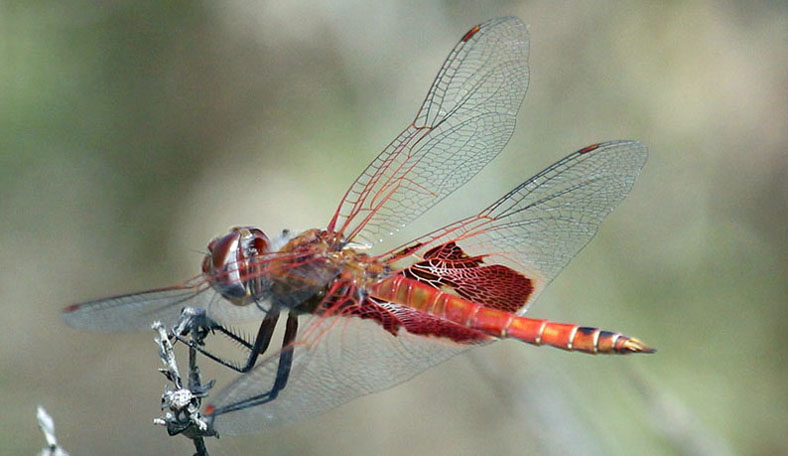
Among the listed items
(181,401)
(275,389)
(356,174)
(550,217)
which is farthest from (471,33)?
(356,174)

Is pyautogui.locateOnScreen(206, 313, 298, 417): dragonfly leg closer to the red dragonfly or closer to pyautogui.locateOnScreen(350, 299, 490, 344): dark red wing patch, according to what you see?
the red dragonfly

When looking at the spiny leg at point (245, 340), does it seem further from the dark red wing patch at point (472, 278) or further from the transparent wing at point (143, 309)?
the dark red wing patch at point (472, 278)

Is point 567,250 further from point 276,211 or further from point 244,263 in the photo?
point 276,211

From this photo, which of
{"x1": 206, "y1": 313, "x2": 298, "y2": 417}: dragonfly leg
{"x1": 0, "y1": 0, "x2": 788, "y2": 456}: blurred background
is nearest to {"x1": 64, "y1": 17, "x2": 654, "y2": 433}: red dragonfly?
{"x1": 206, "y1": 313, "x2": 298, "y2": 417}: dragonfly leg

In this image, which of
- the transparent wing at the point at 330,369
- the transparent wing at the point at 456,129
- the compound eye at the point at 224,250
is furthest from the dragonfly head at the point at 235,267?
the transparent wing at the point at 456,129

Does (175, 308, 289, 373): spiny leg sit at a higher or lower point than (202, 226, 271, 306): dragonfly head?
lower

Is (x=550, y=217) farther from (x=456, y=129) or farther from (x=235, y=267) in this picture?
(x=235, y=267)

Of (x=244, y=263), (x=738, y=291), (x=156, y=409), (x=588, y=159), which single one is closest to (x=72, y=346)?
(x=156, y=409)
